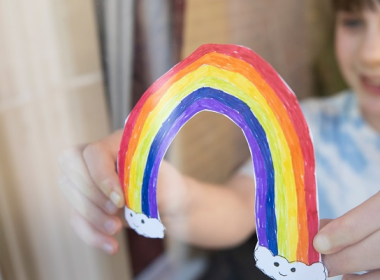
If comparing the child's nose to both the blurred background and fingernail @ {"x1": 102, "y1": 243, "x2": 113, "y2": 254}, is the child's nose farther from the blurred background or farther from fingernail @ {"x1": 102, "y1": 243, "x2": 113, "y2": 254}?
fingernail @ {"x1": 102, "y1": 243, "x2": 113, "y2": 254}

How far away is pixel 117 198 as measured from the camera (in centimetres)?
27

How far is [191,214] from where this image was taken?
37 cm

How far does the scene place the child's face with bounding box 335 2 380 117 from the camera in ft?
1.02

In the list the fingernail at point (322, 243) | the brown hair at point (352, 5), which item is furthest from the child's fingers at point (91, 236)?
the brown hair at point (352, 5)

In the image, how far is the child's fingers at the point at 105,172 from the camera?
269 mm

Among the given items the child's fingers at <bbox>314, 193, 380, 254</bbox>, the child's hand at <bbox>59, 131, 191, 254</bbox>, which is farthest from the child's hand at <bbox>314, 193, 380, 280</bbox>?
the child's hand at <bbox>59, 131, 191, 254</bbox>

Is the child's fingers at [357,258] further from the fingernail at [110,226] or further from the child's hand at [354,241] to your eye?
the fingernail at [110,226]

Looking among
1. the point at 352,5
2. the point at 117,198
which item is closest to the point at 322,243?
the point at 117,198

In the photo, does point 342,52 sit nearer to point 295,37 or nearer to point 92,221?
point 295,37

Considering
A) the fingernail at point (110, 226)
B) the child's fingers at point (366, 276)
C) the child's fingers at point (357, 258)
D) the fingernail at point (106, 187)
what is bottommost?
the fingernail at point (110, 226)

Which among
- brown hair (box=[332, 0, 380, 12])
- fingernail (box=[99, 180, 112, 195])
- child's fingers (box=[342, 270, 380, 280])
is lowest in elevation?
child's fingers (box=[342, 270, 380, 280])

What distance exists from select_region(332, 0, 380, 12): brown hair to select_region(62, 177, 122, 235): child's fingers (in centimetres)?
27

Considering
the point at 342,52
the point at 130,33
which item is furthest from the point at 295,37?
the point at 130,33

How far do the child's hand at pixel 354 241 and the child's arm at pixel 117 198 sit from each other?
54 mm
